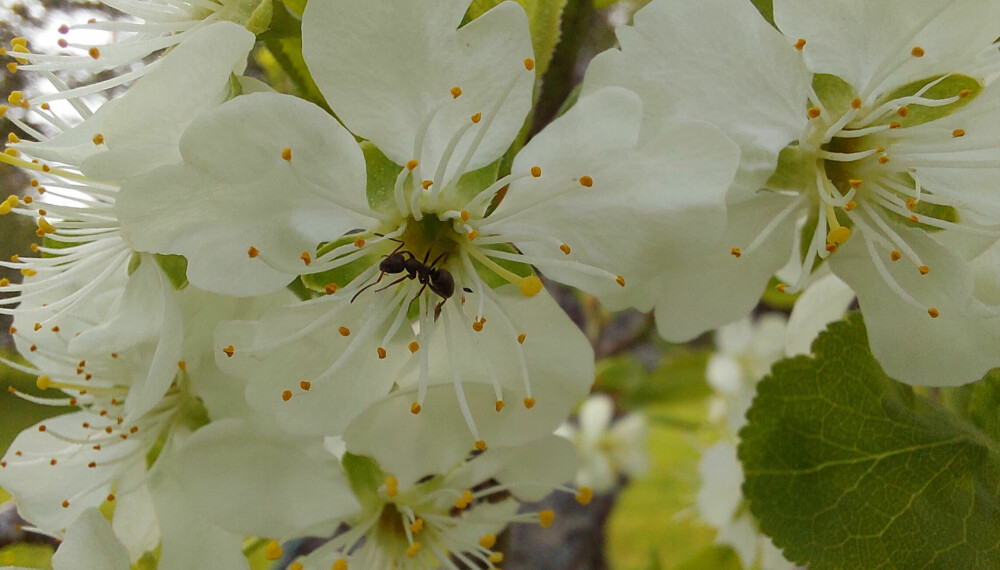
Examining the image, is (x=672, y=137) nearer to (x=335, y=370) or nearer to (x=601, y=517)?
(x=335, y=370)

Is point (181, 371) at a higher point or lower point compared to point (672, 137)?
lower

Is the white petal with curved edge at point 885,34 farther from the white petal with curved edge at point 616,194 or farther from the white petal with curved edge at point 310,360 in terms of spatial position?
the white petal with curved edge at point 310,360

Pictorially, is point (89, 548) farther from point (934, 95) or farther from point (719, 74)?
point (934, 95)

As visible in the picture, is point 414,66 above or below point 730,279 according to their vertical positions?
above

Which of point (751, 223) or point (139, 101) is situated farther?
point (751, 223)

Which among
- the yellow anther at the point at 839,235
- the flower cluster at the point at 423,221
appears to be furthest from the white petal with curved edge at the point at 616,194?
the yellow anther at the point at 839,235

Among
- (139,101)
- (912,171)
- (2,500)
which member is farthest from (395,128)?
(2,500)

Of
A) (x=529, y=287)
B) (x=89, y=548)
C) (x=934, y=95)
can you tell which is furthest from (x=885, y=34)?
(x=89, y=548)

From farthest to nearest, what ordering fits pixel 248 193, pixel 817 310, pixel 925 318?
pixel 817 310 → pixel 925 318 → pixel 248 193
